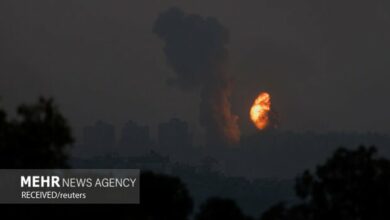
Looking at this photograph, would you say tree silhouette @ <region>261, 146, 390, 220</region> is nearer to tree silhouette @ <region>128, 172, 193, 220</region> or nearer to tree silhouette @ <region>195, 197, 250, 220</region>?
tree silhouette @ <region>195, 197, 250, 220</region>

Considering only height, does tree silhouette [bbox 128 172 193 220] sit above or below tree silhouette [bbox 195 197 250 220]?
above

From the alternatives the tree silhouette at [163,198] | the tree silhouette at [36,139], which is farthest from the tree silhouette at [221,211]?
the tree silhouette at [36,139]

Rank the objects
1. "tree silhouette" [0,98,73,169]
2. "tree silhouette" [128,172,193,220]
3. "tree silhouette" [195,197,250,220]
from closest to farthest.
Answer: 1. "tree silhouette" [0,98,73,169]
2. "tree silhouette" [195,197,250,220]
3. "tree silhouette" [128,172,193,220]

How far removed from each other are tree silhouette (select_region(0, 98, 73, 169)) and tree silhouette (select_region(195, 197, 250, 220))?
21704 mm

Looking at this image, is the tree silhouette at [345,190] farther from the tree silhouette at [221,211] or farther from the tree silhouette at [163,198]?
the tree silhouette at [163,198]

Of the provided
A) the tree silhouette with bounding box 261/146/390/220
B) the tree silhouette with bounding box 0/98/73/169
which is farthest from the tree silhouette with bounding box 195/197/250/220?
the tree silhouette with bounding box 0/98/73/169

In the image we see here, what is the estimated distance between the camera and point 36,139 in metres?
64.2

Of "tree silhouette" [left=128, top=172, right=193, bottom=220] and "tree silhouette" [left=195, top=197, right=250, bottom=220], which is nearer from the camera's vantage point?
"tree silhouette" [left=195, top=197, right=250, bottom=220]

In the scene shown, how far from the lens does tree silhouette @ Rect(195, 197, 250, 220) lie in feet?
274

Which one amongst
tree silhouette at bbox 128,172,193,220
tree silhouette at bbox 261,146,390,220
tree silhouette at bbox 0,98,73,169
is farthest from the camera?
tree silhouette at bbox 128,172,193,220

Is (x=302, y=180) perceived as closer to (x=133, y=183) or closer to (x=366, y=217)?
(x=366, y=217)

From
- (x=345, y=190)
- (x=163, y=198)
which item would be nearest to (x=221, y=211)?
(x=163, y=198)

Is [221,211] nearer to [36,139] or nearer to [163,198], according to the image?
[163,198]

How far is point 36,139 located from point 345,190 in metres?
25.6
